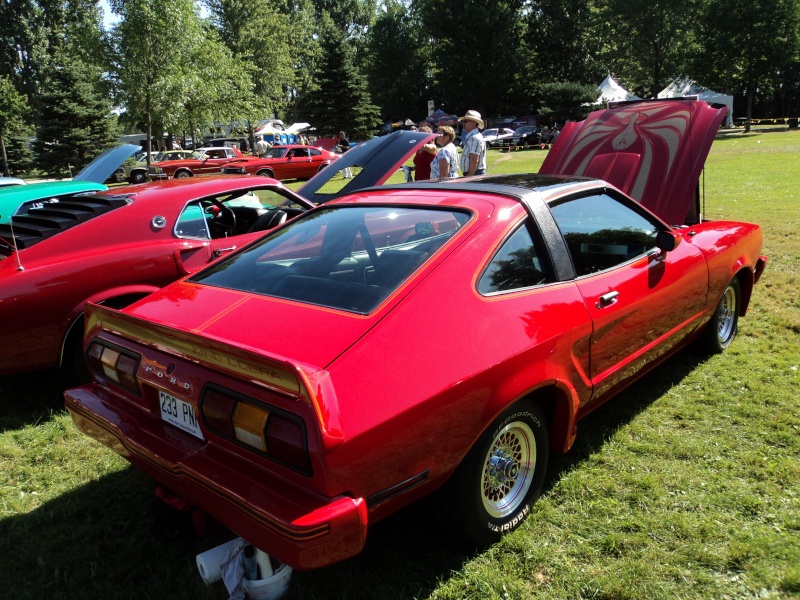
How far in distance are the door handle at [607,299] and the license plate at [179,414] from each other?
5.94ft

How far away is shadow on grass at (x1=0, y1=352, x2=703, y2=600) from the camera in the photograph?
2291 millimetres

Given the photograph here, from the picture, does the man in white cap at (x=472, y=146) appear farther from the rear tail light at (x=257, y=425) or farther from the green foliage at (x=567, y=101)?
the green foliage at (x=567, y=101)

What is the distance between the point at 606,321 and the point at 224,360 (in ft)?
5.80

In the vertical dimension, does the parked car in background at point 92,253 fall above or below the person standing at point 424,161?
below

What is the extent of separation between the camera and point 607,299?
2818mm

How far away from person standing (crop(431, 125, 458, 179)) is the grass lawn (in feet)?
15.4

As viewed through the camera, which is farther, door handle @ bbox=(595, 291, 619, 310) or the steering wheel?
the steering wheel

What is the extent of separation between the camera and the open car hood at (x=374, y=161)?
248 inches

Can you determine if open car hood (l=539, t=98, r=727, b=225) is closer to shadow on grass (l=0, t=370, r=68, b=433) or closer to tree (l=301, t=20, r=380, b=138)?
shadow on grass (l=0, t=370, r=68, b=433)

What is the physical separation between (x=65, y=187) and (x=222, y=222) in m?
2.45

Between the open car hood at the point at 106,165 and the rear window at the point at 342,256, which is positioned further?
the open car hood at the point at 106,165

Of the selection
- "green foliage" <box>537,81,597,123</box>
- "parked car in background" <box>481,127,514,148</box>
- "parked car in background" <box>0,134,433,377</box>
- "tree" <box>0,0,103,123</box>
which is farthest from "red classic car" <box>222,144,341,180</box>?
"tree" <box>0,0,103,123</box>

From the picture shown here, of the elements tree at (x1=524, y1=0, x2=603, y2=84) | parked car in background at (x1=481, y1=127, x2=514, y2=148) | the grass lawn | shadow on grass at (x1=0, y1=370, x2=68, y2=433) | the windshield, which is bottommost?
the grass lawn

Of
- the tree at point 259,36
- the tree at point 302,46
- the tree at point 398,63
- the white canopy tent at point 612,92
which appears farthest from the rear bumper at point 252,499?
the tree at point 398,63
